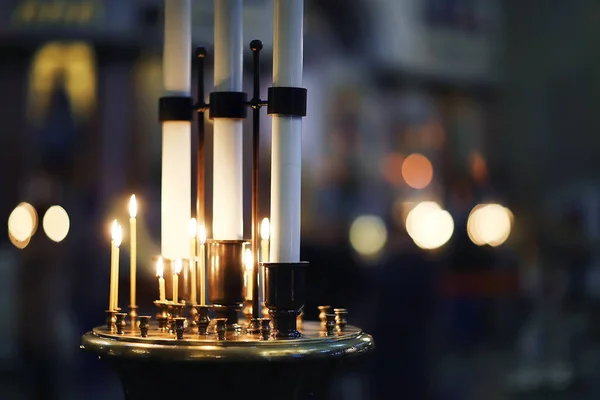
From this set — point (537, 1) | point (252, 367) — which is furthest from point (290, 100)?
point (537, 1)

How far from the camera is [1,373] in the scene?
4695 millimetres

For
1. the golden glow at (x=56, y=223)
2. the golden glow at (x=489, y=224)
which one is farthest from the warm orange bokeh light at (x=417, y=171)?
the golden glow at (x=56, y=223)

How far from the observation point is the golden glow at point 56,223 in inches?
193

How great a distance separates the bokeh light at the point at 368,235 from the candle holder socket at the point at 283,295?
3.71 metres

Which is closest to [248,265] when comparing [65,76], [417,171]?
[65,76]

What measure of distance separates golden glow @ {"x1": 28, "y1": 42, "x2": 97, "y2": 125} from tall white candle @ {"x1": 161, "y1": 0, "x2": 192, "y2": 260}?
10.5ft

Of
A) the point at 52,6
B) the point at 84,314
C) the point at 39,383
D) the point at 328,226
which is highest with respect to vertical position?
the point at 52,6

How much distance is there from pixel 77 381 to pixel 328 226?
4.95 ft

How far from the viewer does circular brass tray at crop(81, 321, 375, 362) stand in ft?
5.23

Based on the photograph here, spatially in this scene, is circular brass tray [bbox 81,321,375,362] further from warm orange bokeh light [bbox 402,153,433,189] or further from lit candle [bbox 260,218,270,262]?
warm orange bokeh light [bbox 402,153,433,189]

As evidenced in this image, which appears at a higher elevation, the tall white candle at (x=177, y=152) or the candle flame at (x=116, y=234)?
the tall white candle at (x=177, y=152)

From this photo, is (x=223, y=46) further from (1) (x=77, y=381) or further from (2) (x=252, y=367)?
(1) (x=77, y=381)

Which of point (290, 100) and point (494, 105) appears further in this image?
point (494, 105)

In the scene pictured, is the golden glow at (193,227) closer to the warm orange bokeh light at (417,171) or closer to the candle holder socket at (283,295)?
the candle holder socket at (283,295)
